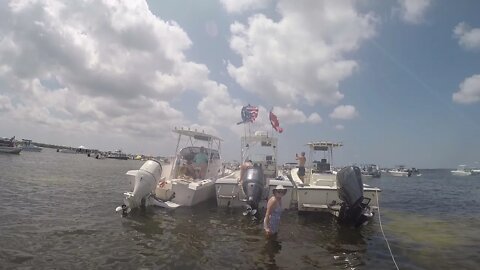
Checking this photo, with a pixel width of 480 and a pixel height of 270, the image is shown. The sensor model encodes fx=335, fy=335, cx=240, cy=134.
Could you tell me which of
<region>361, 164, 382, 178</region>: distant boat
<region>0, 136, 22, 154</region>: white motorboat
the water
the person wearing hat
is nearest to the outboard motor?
the water

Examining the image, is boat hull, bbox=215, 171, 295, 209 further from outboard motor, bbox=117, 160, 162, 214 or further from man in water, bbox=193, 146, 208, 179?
outboard motor, bbox=117, 160, 162, 214

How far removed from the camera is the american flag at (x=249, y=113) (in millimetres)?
22438

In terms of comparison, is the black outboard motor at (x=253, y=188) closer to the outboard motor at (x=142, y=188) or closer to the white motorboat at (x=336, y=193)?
the white motorboat at (x=336, y=193)

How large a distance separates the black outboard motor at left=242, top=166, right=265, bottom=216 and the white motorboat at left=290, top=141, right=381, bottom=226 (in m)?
1.88

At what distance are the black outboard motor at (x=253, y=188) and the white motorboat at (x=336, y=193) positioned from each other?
1884 millimetres

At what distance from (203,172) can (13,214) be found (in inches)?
368

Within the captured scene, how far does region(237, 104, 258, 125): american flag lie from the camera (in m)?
22.4

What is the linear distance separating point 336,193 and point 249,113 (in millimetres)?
9133

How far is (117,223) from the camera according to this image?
12.7 metres

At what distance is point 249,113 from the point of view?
2248 cm

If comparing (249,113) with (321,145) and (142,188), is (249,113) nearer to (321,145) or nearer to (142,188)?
(321,145)

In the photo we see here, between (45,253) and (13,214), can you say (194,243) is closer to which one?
(45,253)

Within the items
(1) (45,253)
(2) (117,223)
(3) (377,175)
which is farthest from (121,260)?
(3) (377,175)

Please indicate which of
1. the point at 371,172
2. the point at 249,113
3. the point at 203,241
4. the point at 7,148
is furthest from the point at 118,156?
the point at 203,241
